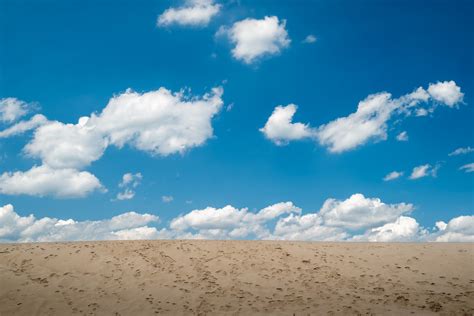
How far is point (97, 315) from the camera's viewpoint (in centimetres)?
2777

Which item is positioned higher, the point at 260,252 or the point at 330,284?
the point at 260,252

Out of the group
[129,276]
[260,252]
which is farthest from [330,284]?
[129,276]

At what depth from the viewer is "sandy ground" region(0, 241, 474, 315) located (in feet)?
94.1

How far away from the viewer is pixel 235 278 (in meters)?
32.8

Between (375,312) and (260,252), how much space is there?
12.2m

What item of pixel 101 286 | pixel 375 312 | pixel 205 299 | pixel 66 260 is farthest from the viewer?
pixel 66 260

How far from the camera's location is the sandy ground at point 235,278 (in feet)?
94.1

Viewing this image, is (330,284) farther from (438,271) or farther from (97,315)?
(97,315)

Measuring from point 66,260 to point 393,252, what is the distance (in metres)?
28.4

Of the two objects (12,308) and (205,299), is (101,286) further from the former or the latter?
(205,299)

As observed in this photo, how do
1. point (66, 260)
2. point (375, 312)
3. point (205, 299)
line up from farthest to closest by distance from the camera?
point (66, 260) < point (205, 299) < point (375, 312)

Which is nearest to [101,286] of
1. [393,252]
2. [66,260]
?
[66,260]

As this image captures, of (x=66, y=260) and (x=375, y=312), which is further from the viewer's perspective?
(x=66, y=260)

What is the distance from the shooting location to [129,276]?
3312 cm
